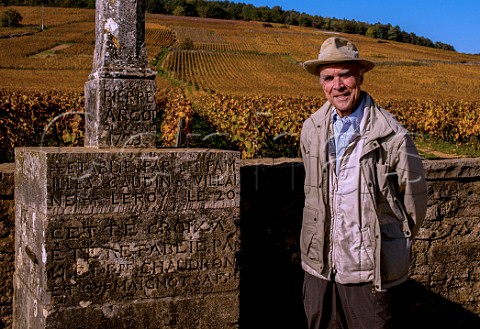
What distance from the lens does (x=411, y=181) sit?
10.0ft

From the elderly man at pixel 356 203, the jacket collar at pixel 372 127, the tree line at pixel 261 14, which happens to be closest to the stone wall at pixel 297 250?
the elderly man at pixel 356 203

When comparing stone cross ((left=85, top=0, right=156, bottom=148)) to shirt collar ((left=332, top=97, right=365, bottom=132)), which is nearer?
shirt collar ((left=332, top=97, right=365, bottom=132))

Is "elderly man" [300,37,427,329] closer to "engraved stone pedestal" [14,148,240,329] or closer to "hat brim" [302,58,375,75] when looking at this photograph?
"hat brim" [302,58,375,75]

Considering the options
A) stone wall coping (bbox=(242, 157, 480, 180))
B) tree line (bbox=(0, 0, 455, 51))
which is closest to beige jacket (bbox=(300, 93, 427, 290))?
stone wall coping (bbox=(242, 157, 480, 180))

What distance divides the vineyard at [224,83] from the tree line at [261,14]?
239 inches

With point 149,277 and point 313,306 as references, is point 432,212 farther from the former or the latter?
point 149,277

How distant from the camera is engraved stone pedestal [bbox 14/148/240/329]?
11.0 feet

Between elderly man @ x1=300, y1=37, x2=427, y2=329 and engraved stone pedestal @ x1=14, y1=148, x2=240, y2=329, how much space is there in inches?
25.6

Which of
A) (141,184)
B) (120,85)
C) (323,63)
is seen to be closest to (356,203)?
(323,63)

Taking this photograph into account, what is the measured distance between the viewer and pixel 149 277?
354 centimetres

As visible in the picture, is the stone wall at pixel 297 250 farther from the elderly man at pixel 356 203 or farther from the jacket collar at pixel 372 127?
the jacket collar at pixel 372 127

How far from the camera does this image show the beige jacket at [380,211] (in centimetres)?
305

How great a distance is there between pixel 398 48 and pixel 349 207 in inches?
3459

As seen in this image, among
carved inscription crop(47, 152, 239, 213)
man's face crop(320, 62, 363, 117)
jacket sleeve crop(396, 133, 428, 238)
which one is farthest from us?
carved inscription crop(47, 152, 239, 213)
